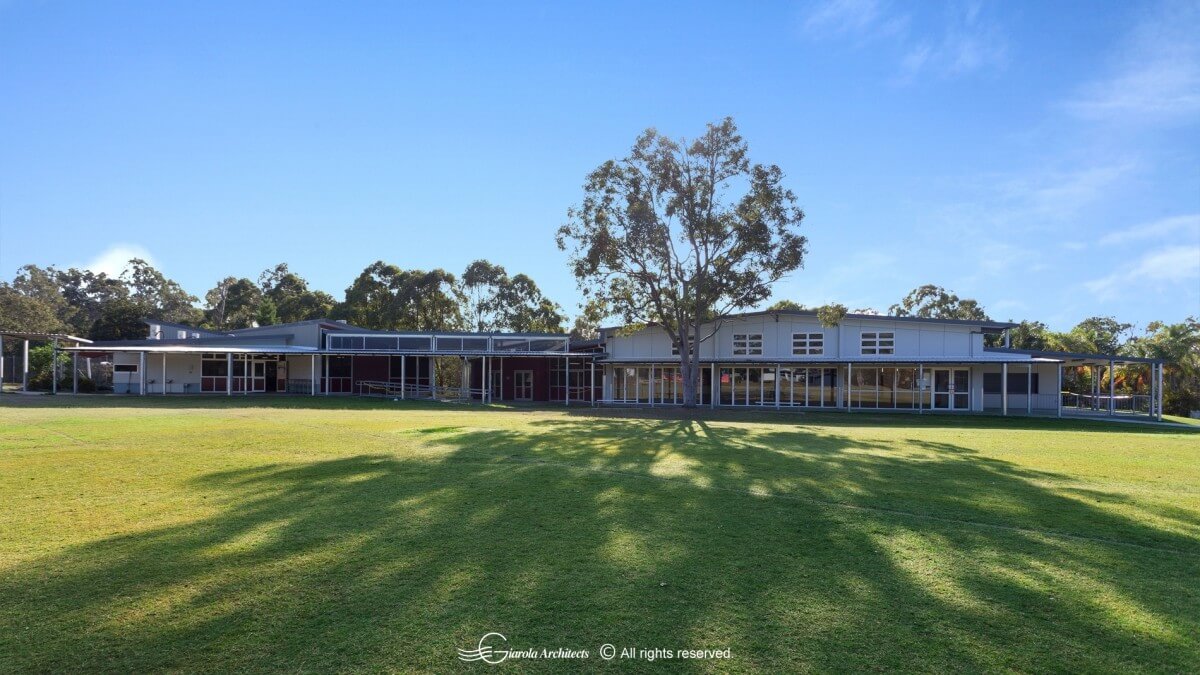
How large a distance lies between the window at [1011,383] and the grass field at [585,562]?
22.2m

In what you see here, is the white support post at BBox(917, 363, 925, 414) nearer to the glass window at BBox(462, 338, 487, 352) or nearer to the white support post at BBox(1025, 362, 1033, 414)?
the white support post at BBox(1025, 362, 1033, 414)

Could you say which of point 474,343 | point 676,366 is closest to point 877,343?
point 676,366

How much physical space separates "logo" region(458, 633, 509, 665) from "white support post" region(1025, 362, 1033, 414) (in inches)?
1268

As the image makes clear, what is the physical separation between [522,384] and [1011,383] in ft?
84.4

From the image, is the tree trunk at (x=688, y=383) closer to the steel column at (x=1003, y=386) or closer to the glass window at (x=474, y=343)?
the steel column at (x=1003, y=386)

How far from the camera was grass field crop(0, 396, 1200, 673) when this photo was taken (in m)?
3.82

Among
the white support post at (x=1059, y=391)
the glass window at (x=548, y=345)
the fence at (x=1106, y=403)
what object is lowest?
the fence at (x=1106, y=403)

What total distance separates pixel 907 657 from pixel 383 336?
37680 mm

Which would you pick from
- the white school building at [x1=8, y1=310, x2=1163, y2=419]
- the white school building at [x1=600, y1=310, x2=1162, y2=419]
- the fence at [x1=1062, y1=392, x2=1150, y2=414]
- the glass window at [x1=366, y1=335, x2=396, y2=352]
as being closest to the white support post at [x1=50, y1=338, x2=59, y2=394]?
the white school building at [x1=8, y1=310, x2=1163, y2=419]

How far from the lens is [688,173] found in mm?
29656

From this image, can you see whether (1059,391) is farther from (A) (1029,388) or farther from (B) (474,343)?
(B) (474,343)

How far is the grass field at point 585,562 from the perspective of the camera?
382 centimetres

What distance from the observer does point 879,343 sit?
3177 cm

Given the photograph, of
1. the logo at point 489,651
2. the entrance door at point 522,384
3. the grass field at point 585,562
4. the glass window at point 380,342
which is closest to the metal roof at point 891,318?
the entrance door at point 522,384
